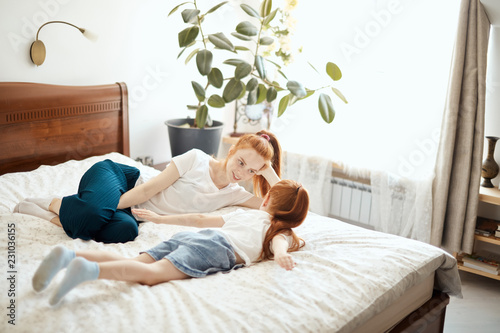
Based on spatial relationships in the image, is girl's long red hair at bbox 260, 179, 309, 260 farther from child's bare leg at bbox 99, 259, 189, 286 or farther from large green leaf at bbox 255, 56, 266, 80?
large green leaf at bbox 255, 56, 266, 80

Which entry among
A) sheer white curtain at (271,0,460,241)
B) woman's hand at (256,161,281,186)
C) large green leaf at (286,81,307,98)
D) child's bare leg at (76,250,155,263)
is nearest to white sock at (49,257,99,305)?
child's bare leg at (76,250,155,263)

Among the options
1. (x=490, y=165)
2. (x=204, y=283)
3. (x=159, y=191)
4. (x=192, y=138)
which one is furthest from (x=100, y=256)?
(x=490, y=165)

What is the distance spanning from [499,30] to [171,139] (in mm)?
2011

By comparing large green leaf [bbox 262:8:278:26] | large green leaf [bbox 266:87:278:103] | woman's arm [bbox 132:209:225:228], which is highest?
large green leaf [bbox 262:8:278:26]

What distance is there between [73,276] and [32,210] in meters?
0.85

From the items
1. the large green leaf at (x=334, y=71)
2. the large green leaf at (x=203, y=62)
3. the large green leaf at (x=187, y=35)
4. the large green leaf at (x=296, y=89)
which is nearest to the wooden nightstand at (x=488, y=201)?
the large green leaf at (x=334, y=71)

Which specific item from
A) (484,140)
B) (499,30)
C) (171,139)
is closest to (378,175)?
(484,140)

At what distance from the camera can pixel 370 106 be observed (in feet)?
10.2

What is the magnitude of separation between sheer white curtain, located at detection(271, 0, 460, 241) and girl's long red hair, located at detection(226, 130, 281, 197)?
109cm

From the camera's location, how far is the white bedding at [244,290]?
4.10 ft

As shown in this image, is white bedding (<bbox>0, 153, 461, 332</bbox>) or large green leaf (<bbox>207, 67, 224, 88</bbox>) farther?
large green leaf (<bbox>207, 67, 224, 88</bbox>)

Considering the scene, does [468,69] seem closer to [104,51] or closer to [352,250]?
[352,250]

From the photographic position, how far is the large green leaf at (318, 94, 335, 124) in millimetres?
2750

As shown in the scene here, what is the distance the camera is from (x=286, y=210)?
1.72m
